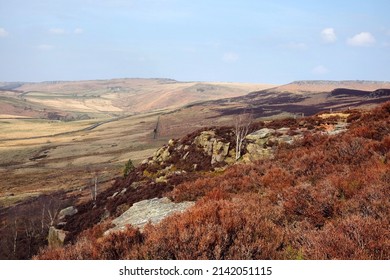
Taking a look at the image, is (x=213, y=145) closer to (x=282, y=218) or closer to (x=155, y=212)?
(x=155, y=212)

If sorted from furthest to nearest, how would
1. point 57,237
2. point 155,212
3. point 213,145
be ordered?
point 213,145, point 57,237, point 155,212

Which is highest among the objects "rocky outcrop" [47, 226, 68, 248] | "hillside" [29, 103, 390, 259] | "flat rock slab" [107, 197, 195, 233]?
"hillside" [29, 103, 390, 259]

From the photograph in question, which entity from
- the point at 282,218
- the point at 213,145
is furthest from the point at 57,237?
the point at 282,218

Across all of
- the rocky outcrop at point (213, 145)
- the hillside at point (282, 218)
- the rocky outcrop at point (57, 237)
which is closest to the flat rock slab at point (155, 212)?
the hillside at point (282, 218)

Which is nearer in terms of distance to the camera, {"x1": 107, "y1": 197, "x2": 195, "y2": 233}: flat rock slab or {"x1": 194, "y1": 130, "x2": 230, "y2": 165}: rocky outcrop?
{"x1": 107, "y1": 197, "x2": 195, "y2": 233}: flat rock slab

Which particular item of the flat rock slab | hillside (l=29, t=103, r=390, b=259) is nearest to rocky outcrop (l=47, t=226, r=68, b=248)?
the flat rock slab

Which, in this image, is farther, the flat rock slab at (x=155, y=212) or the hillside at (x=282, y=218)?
the flat rock slab at (x=155, y=212)

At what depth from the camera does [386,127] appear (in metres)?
16.0

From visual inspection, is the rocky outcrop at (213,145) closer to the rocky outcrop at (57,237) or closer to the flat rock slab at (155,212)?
the rocky outcrop at (57,237)

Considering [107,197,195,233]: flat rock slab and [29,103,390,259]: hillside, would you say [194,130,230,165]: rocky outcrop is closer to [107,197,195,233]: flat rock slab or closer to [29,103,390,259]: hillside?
[29,103,390,259]: hillside

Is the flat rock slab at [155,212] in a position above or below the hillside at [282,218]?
below

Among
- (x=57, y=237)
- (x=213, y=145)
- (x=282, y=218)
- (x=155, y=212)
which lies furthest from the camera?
(x=213, y=145)

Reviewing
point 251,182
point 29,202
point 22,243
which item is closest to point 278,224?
point 251,182
